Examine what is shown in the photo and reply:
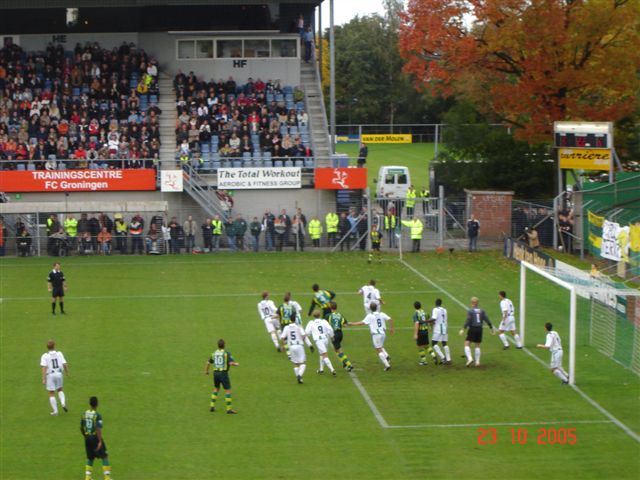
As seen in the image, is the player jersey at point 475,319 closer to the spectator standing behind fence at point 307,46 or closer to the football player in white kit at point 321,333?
the football player in white kit at point 321,333

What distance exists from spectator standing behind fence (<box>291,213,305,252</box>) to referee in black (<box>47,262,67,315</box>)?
1331cm

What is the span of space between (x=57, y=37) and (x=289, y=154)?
1513 centimetres

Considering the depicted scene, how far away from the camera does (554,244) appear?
42875mm

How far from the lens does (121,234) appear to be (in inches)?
1715

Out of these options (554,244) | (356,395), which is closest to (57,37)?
(554,244)

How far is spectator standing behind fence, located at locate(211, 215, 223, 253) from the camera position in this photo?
43.1m

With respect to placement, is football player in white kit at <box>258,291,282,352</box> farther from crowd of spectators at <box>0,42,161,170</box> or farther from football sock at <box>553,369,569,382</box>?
crowd of spectators at <box>0,42,161,170</box>

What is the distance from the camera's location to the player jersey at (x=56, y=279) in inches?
1225

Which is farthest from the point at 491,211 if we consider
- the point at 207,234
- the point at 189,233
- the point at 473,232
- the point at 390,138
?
the point at 390,138

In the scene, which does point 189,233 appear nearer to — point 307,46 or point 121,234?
point 121,234

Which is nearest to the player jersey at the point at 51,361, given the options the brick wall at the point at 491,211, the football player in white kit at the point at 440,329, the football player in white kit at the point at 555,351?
the football player in white kit at the point at 440,329

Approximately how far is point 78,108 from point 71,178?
5800 mm

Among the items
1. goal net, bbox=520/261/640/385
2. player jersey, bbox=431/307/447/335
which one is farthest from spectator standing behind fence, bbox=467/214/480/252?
player jersey, bbox=431/307/447/335

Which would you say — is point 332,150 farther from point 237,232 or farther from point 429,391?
point 429,391
